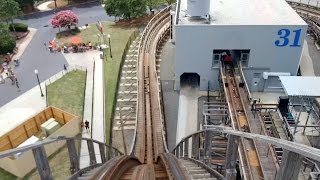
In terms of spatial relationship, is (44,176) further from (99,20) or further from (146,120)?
(99,20)

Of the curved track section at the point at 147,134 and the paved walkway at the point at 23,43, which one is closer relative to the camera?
the curved track section at the point at 147,134

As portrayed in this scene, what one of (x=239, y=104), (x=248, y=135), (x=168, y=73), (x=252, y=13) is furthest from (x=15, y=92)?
(x=248, y=135)

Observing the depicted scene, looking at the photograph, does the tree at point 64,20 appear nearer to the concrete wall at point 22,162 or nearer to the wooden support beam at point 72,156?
the concrete wall at point 22,162

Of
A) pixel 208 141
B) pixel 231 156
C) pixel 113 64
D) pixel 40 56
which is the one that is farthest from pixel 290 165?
pixel 40 56

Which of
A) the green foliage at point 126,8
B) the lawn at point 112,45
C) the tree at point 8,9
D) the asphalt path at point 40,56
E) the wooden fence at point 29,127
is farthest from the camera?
the green foliage at point 126,8

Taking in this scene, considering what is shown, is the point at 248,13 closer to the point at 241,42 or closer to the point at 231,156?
the point at 241,42

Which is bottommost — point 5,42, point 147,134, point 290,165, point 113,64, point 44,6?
point 147,134

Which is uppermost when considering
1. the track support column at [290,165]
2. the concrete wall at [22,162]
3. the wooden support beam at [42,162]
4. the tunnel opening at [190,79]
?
the track support column at [290,165]

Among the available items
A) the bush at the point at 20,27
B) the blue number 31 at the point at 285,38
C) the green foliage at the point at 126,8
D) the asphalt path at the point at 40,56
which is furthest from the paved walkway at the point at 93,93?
the blue number 31 at the point at 285,38
